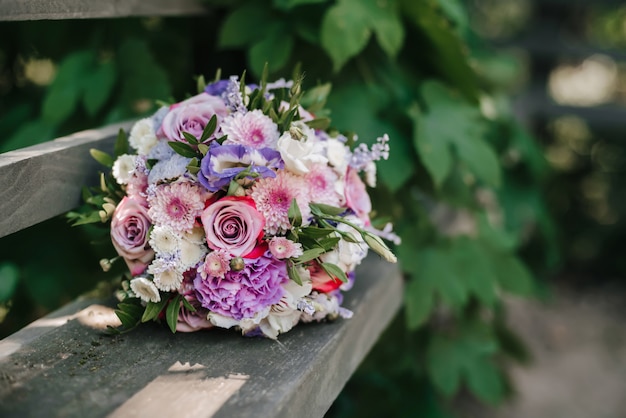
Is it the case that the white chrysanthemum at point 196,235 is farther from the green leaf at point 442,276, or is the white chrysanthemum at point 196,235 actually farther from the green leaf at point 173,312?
the green leaf at point 442,276

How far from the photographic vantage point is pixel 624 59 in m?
3.82

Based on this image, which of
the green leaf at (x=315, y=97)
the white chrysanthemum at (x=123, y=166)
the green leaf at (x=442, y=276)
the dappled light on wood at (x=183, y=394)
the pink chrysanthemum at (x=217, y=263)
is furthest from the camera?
the green leaf at (x=442, y=276)

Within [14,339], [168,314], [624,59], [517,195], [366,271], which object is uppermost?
[624,59]

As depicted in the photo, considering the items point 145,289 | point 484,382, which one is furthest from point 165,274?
point 484,382

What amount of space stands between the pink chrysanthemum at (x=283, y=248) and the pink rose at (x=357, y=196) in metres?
0.18

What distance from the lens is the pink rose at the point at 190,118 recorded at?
123 centimetres

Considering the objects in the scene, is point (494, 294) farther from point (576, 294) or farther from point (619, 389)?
point (576, 294)

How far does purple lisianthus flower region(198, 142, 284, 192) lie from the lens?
3.79 feet

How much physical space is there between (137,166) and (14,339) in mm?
375

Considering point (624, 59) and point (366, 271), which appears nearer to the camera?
point (366, 271)

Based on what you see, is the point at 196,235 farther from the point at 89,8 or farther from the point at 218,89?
the point at 89,8

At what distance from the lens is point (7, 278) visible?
1.80 m

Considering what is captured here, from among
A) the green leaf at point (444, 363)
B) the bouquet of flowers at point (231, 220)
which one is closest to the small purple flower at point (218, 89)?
the bouquet of flowers at point (231, 220)

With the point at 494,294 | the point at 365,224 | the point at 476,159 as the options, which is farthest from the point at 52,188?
the point at 494,294
